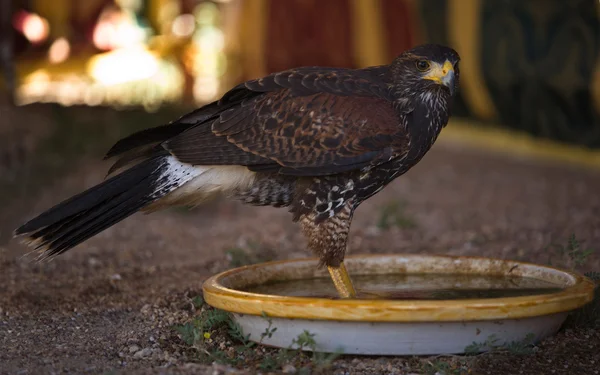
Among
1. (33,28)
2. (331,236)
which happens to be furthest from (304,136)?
(33,28)

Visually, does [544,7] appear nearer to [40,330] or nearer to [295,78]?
[295,78]

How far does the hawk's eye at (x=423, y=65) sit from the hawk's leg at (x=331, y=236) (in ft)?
2.04

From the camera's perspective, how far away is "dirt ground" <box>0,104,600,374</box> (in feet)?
10.7

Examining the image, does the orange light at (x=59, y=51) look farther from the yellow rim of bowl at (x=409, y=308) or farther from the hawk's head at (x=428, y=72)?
the yellow rim of bowl at (x=409, y=308)

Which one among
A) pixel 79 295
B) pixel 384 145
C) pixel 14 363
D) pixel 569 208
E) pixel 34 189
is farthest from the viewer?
pixel 34 189

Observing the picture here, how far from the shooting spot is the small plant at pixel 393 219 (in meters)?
5.93

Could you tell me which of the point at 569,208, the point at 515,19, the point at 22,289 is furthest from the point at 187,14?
the point at 22,289

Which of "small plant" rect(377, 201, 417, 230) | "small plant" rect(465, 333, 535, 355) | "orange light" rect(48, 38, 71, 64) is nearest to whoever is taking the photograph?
"small plant" rect(465, 333, 535, 355)

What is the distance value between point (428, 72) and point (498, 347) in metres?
1.16

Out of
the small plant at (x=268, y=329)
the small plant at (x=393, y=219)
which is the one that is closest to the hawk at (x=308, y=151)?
the small plant at (x=268, y=329)

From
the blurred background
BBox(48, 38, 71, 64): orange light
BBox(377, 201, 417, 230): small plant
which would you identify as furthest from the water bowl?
BBox(48, 38, 71, 64): orange light

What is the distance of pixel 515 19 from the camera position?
8258mm

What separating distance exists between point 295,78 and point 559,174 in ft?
15.3

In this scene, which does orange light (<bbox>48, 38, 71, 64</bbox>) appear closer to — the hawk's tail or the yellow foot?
the hawk's tail
